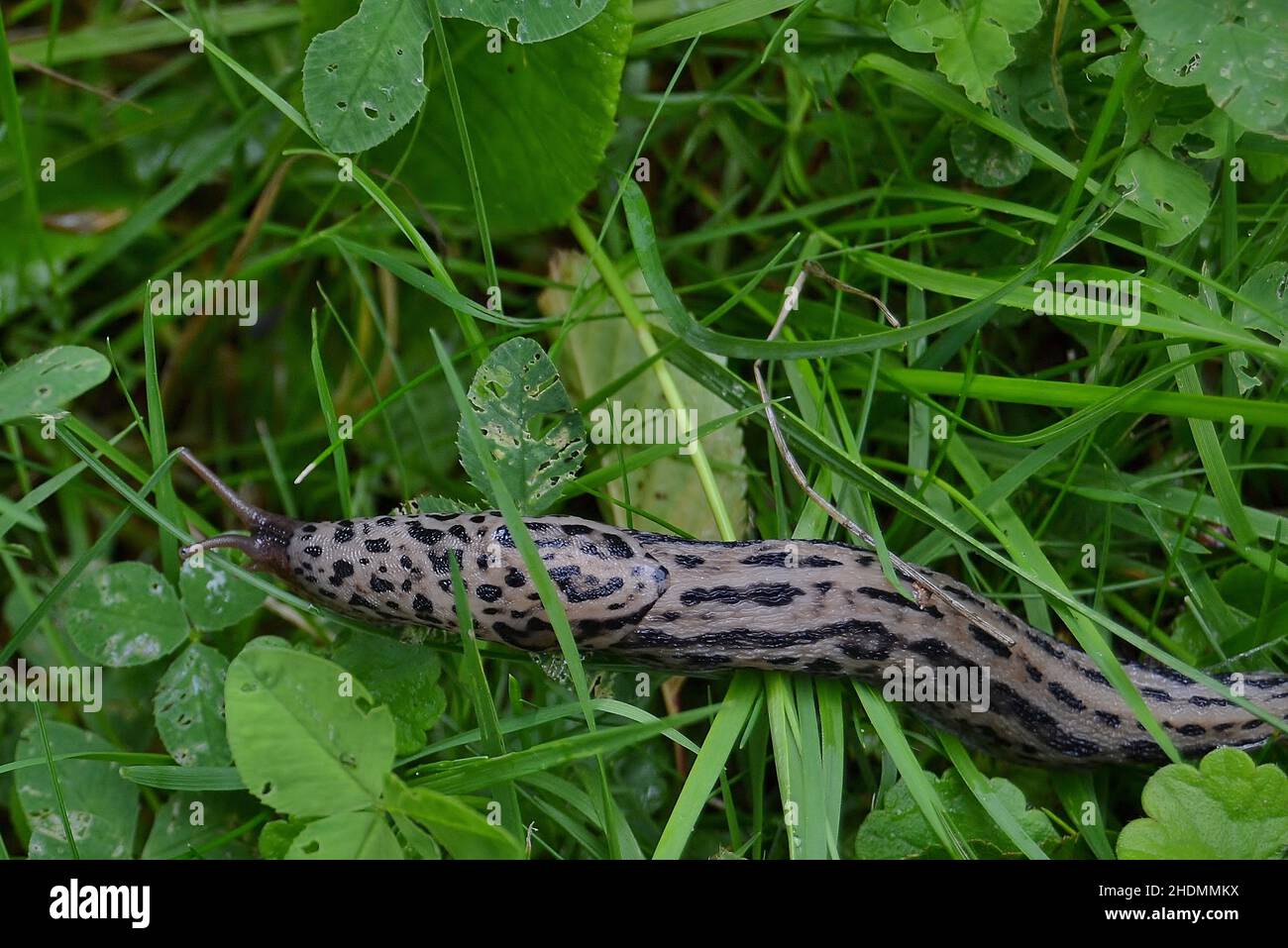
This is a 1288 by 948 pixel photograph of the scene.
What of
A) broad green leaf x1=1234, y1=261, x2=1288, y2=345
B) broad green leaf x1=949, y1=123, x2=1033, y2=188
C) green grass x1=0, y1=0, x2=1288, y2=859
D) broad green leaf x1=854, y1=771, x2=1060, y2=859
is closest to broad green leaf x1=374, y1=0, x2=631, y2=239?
green grass x1=0, y1=0, x2=1288, y2=859

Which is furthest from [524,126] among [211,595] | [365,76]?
[211,595]

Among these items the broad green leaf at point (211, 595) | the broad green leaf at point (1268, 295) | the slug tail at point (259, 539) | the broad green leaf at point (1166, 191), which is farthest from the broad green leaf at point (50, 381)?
the broad green leaf at point (1268, 295)

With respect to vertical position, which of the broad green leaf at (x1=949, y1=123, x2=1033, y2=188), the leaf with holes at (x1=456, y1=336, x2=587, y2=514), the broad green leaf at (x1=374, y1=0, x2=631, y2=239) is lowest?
the leaf with holes at (x1=456, y1=336, x2=587, y2=514)

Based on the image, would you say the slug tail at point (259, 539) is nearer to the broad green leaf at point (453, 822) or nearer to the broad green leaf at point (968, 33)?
the broad green leaf at point (453, 822)

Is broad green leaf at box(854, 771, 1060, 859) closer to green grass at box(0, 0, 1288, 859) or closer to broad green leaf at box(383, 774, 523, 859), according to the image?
green grass at box(0, 0, 1288, 859)

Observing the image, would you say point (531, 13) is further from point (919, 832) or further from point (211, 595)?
point (919, 832)
